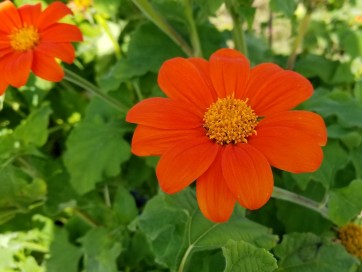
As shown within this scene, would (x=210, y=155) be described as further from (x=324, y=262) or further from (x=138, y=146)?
(x=324, y=262)

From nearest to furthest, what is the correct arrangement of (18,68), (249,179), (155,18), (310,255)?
1. (249,179)
2. (18,68)
3. (310,255)
4. (155,18)

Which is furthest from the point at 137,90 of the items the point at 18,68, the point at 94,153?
the point at 18,68

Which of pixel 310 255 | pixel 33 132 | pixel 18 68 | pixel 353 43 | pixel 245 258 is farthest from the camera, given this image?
pixel 353 43

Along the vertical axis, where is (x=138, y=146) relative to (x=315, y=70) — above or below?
above

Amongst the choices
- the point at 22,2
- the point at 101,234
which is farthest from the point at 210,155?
the point at 22,2

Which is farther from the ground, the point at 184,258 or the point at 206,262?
the point at 184,258

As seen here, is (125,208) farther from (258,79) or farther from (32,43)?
(258,79)

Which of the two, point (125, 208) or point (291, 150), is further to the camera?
point (125, 208)
